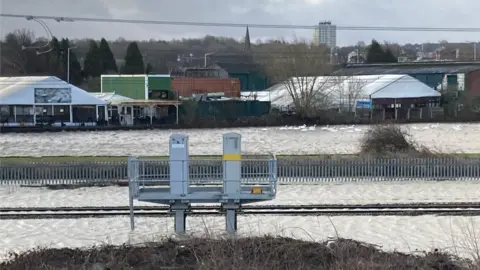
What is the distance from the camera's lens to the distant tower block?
1592 centimetres

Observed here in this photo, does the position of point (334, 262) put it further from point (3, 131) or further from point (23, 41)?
point (23, 41)

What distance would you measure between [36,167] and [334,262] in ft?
60.0

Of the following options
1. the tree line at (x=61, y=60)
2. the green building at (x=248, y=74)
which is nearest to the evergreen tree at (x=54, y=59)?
the tree line at (x=61, y=60)

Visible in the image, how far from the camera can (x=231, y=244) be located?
38.4ft

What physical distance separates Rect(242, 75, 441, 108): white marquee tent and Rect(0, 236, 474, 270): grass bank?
5263cm

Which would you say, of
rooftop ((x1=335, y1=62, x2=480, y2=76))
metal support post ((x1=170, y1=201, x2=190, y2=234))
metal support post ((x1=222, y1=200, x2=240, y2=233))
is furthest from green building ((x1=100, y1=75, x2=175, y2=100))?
metal support post ((x1=222, y1=200, x2=240, y2=233))

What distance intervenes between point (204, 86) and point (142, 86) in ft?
23.8

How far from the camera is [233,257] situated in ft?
34.5

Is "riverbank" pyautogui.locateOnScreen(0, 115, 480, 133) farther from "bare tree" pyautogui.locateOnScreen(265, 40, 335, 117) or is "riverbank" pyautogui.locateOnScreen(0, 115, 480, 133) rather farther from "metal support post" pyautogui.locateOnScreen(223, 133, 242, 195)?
"metal support post" pyautogui.locateOnScreen(223, 133, 242, 195)

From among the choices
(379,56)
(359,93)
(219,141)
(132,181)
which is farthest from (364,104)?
(132,181)

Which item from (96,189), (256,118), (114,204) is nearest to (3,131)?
(256,118)

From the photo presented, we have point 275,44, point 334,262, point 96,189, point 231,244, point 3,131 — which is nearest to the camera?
point 334,262

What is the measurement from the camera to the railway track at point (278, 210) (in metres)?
18.5

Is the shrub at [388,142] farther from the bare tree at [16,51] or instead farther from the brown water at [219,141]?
the bare tree at [16,51]
